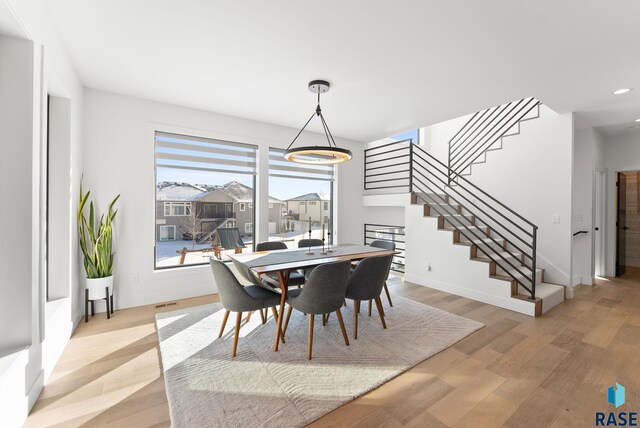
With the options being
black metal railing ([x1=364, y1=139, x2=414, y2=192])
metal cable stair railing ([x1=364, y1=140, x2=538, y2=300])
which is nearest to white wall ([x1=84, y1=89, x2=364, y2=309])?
black metal railing ([x1=364, y1=139, x2=414, y2=192])

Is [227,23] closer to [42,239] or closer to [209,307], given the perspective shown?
[42,239]

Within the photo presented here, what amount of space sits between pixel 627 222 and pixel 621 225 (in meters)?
0.61

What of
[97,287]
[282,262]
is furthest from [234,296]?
[97,287]

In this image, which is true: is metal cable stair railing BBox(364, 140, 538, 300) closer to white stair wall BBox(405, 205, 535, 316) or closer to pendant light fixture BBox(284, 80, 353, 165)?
white stair wall BBox(405, 205, 535, 316)

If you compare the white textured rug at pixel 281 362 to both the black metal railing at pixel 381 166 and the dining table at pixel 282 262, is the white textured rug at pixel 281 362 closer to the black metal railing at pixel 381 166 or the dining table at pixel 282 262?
the dining table at pixel 282 262

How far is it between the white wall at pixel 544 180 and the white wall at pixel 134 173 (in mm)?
4600

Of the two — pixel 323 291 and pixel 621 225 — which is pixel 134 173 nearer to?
pixel 323 291

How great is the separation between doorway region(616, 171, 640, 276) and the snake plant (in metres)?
8.15

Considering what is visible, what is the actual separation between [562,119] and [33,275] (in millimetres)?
6021

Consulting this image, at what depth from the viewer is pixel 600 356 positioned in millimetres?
2398

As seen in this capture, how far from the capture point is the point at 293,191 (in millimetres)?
5059

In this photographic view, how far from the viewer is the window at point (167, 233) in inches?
152

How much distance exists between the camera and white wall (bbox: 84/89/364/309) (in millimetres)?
3344

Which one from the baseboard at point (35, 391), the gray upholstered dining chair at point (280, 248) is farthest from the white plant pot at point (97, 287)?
the gray upholstered dining chair at point (280, 248)
